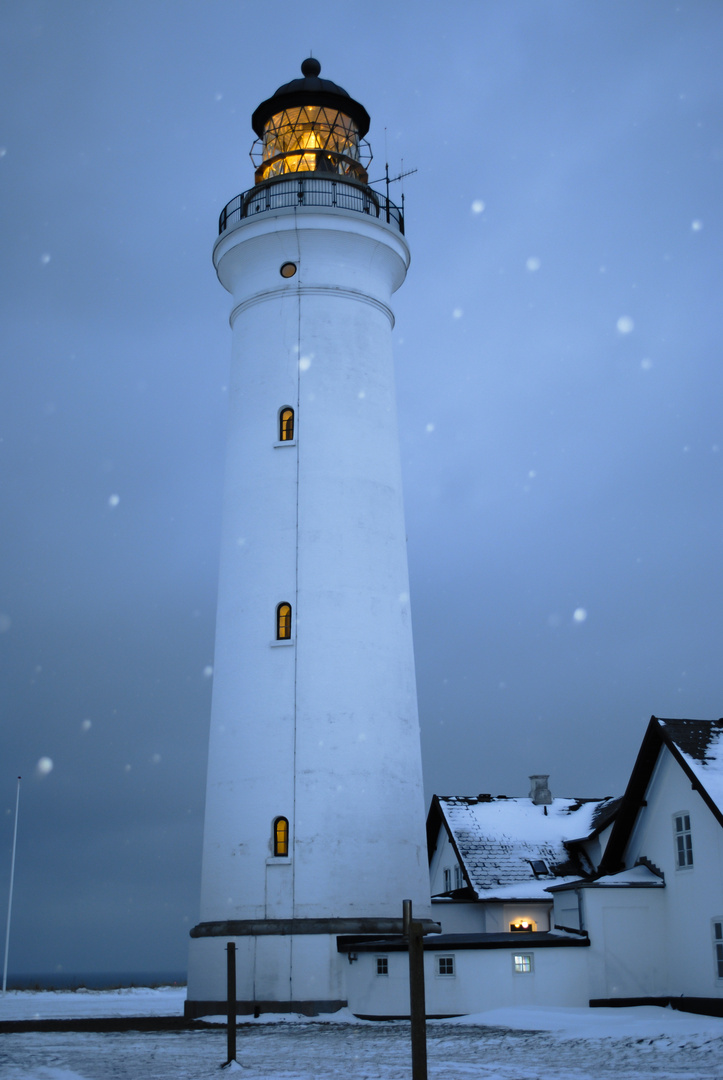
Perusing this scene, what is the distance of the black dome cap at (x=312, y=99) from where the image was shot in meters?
29.7

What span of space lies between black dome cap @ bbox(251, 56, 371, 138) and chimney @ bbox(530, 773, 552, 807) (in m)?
20.6

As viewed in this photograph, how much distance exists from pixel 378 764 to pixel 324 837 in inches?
80.1

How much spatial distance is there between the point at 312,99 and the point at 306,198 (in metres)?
3.17

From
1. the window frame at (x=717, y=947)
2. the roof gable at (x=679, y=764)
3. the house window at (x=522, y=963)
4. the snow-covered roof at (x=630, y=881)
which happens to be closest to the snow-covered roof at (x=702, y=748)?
the roof gable at (x=679, y=764)

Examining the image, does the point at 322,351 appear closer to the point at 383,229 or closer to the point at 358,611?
the point at 383,229

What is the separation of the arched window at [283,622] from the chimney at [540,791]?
46.5 feet

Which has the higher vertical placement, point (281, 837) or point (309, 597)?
point (309, 597)

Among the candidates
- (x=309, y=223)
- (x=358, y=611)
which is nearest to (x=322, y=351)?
(x=309, y=223)

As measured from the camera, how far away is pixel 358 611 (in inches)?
1032

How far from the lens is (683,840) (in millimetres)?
23359

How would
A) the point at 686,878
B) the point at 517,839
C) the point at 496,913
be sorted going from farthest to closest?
the point at 517,839, the point at 496,913, the point at 686,878

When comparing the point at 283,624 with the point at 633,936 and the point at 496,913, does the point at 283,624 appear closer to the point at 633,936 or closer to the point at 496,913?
the point at 633,936

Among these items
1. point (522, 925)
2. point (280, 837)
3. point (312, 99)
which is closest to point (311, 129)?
point (312, 99)

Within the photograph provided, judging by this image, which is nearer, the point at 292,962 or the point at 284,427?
the point at 292,962
